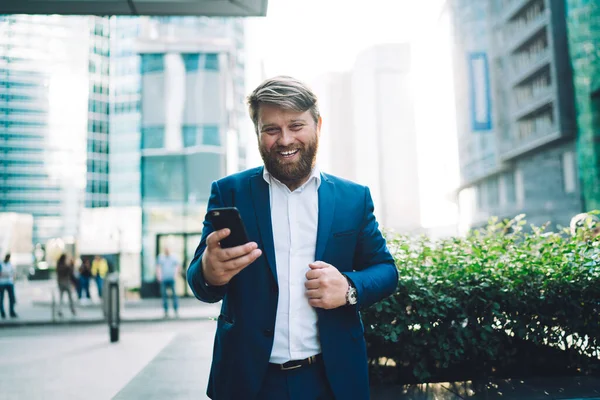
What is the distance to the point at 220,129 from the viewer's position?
2028cm

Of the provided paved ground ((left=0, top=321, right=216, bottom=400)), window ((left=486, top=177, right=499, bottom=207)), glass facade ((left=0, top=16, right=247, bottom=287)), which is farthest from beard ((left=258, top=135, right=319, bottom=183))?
window ((left=486, top=177, right=499, bottom=207))

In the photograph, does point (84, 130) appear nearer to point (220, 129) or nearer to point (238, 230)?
point (220, 129)

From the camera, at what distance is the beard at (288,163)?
1593 millimetres

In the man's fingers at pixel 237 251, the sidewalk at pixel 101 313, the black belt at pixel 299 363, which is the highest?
the man's fingers at pixel 237 251

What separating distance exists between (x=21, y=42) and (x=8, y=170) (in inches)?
1275

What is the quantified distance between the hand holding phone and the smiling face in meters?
0.35

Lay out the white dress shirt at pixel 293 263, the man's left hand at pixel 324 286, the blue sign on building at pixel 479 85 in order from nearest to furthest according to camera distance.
Result: the man's left hand at pixel 324 286 → the white dress shirt at pixel 293 263 → the blue sign on building at pixel 479 85

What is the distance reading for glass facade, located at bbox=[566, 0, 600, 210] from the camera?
23719mm

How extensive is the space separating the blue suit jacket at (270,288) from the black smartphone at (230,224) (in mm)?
206

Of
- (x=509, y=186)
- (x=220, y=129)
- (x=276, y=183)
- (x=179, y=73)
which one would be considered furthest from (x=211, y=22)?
(x=509, y=186)

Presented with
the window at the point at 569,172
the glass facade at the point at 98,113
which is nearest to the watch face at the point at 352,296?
the window at the point at 569,172

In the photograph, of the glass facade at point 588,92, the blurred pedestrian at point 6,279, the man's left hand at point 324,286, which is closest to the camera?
the man's left hand at point 324,286

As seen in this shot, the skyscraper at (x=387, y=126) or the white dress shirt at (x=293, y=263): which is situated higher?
the skyscraper at (x=387, y=126)

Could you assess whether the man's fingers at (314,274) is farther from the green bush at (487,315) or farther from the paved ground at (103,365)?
the paved ground at (103,365)
